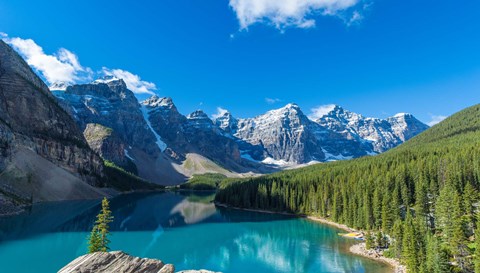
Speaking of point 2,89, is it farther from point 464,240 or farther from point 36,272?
point 464,240

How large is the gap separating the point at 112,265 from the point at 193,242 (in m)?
61.2

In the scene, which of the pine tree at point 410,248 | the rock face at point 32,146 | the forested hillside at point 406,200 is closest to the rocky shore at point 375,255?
the forested hillside at point 406,200

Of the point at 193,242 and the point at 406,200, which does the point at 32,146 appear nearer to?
the point at 193,242

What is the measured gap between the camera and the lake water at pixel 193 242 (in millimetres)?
Answer: 53906

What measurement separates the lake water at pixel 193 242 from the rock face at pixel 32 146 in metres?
20.5

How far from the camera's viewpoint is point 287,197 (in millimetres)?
123875

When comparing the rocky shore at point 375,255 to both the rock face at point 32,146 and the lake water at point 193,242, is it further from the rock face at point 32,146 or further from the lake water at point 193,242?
the rock face at point 32,146

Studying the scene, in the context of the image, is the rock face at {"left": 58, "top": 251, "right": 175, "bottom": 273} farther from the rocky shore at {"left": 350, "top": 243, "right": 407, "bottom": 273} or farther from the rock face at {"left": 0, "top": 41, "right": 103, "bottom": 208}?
the rock face at {"left": 0, "top": 41, "right": 103, "bottom": 208}

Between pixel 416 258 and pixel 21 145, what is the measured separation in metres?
150

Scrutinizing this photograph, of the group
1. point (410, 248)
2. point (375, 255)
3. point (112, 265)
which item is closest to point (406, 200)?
point (375, 255)

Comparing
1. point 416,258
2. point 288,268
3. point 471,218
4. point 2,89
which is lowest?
point 288,268

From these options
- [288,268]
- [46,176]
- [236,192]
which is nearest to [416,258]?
[288,268]

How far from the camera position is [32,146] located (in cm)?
15350

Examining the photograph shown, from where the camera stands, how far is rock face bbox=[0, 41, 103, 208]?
124 m
